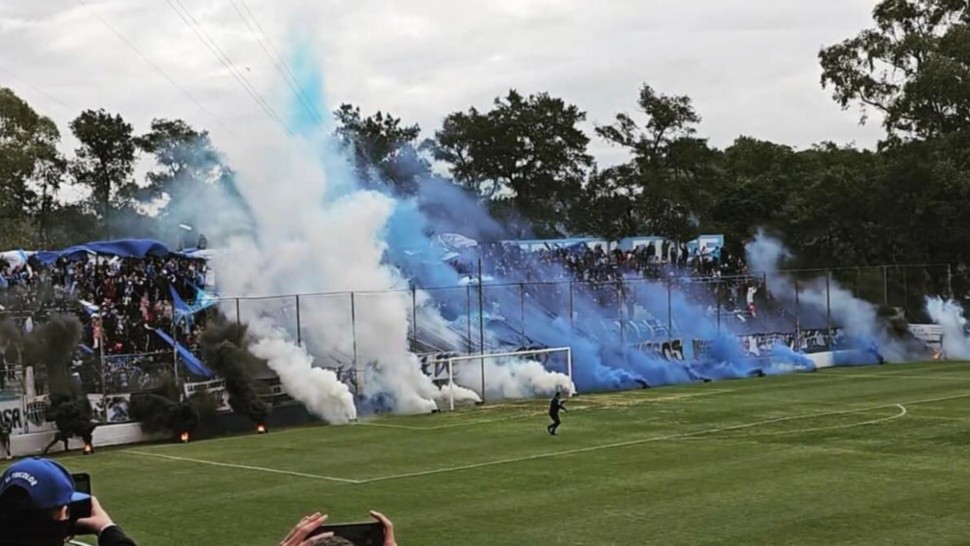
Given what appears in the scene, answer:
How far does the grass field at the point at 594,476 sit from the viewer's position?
15.5m

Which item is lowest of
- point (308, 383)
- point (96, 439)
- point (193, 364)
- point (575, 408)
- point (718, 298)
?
point (96, 439)

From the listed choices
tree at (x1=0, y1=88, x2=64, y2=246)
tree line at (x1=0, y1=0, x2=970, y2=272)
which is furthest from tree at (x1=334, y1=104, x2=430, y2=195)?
tree at (x1=0, y1=88, x2=64, y2=246)

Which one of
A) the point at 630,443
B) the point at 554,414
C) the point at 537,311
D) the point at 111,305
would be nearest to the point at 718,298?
the point at 537,311

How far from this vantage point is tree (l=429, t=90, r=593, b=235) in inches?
2670

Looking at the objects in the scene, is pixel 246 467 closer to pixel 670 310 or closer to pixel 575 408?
pixel 575 408

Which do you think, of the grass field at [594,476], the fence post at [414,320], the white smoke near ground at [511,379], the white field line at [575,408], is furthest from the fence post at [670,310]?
the grass field at [594,476]

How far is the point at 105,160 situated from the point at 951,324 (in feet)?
141

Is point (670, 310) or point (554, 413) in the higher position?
point (670, 310)

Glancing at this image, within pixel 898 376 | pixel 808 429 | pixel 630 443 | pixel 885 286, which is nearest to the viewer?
pixel 630 443

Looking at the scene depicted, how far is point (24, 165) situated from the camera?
192ft

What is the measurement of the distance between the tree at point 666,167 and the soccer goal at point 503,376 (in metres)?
31.4

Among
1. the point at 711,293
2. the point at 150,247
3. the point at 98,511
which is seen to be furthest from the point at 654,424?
the point at 98,511

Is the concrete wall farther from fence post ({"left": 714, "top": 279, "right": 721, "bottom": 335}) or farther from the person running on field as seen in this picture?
fence post ({"left": 714, "top": 279, "right": 721, "bottom": 335})

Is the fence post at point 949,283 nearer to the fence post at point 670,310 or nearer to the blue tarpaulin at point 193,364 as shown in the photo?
the fence post at point 670,310
